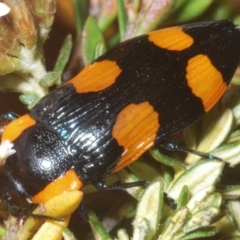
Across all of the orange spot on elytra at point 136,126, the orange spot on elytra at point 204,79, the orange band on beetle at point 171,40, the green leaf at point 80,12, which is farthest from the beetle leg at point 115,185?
the green leaf at point 80,12

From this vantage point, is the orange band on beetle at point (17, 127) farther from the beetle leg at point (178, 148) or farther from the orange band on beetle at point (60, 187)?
the beetle leg at point (178, 148)

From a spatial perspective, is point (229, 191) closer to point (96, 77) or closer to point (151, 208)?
point (151, 208)

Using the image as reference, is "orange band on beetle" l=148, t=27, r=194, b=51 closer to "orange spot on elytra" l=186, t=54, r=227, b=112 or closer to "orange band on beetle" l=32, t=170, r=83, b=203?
"orange spot on elytra" l=186, t=54, r=227, b=112

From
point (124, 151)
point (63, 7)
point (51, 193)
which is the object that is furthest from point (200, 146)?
point (63, 7)

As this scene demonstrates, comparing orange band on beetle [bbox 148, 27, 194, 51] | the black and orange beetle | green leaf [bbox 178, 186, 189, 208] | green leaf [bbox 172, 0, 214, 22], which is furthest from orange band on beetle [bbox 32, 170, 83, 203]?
green leaf [bbox 172, 0, 214, 22]

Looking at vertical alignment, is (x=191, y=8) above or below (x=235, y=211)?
above

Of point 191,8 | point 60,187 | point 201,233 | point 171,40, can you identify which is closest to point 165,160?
point 201,233
